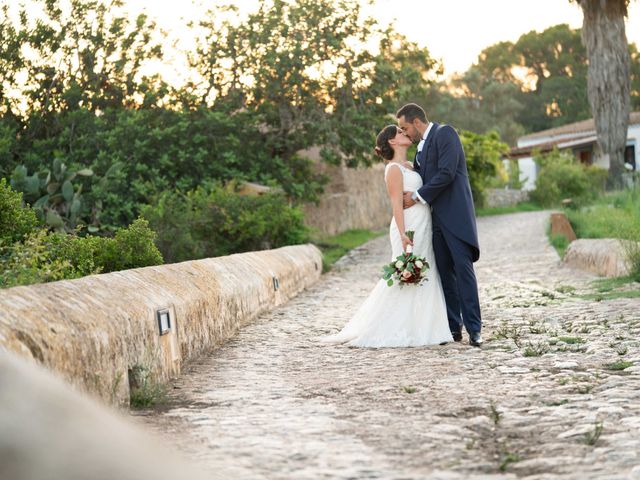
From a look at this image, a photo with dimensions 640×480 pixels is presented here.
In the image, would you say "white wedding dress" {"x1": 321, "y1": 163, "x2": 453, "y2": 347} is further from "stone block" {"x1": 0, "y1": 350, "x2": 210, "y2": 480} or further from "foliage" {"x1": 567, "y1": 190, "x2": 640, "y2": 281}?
"stone block" {"x1": 0, "y1": 350, "x2": 210, "y2": 480}

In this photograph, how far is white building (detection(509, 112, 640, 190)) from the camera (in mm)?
50281

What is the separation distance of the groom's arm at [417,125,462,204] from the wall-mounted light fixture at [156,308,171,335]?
2.79m

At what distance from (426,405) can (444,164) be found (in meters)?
3.47

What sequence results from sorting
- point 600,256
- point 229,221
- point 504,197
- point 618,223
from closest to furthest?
point 618,223
point 600,256
point 229,221
point 504,197

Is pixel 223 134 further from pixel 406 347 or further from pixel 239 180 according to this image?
pixel 406 347

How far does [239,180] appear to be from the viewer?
23.3m

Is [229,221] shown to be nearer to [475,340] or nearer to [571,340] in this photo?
[475,340]

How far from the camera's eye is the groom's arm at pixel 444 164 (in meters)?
8.68

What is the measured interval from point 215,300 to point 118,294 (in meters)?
2.76

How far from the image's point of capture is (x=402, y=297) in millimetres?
9031

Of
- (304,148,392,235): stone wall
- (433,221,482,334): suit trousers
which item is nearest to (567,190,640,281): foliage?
(433,221,482,334): suit trousers

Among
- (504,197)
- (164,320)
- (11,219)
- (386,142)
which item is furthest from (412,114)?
(504,197)

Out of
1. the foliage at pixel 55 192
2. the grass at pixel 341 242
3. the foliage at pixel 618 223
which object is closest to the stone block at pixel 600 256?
the foliage at pixel 618 223

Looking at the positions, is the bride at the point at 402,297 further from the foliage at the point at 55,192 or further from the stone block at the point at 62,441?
the foliage at the point at 55,192
